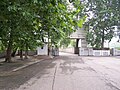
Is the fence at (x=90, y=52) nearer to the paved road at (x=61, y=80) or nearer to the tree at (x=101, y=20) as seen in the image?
the tree at (x=101, y=20)

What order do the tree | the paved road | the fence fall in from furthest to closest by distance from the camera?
the fence < the tree < the paved road

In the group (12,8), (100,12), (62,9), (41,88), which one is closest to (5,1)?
(12,8)

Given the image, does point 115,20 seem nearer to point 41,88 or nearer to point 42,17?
point 42,17

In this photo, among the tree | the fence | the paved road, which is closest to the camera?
the paved road

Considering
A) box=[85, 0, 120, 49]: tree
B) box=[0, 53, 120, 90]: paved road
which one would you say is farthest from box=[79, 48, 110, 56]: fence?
box=[0, 53, 120, 90]: paved road

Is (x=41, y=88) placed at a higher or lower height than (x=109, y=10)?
lower

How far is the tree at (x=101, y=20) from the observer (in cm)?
4275

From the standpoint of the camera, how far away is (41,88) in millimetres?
8562

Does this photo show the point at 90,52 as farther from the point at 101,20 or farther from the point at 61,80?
the point at 61,80

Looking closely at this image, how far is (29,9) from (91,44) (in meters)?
36.1

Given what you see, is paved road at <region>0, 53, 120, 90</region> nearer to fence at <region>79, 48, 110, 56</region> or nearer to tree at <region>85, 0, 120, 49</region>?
tree at <region>85, 0, 120, 49</region>

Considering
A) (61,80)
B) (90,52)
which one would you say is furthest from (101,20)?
(61,80)

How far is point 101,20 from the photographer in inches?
1734

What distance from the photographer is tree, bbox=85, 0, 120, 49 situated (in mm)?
42750
